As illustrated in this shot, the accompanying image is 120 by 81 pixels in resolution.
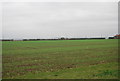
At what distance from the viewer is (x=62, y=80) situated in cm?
1038

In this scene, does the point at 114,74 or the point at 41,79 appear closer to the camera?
the point at 41,79

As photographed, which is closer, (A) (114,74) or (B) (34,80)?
(B) (34,80)

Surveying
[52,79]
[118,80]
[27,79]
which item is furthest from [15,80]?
[118,80]

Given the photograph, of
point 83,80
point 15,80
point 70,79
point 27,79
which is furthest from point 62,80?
point 15,80

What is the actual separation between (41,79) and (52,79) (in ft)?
2.34

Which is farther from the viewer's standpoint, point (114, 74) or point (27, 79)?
point (114, 74)

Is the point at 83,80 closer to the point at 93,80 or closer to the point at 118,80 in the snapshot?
the point at 93,80

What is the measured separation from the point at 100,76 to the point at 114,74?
1.15 m

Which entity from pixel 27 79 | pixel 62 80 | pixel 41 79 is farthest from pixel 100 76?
pixel 27 79

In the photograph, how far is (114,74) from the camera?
11656mm

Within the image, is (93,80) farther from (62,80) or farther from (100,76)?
(62,80)

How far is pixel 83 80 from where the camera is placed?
10289mm

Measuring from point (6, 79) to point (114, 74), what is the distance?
7.12 metres

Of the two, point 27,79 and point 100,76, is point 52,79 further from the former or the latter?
point 100,76
